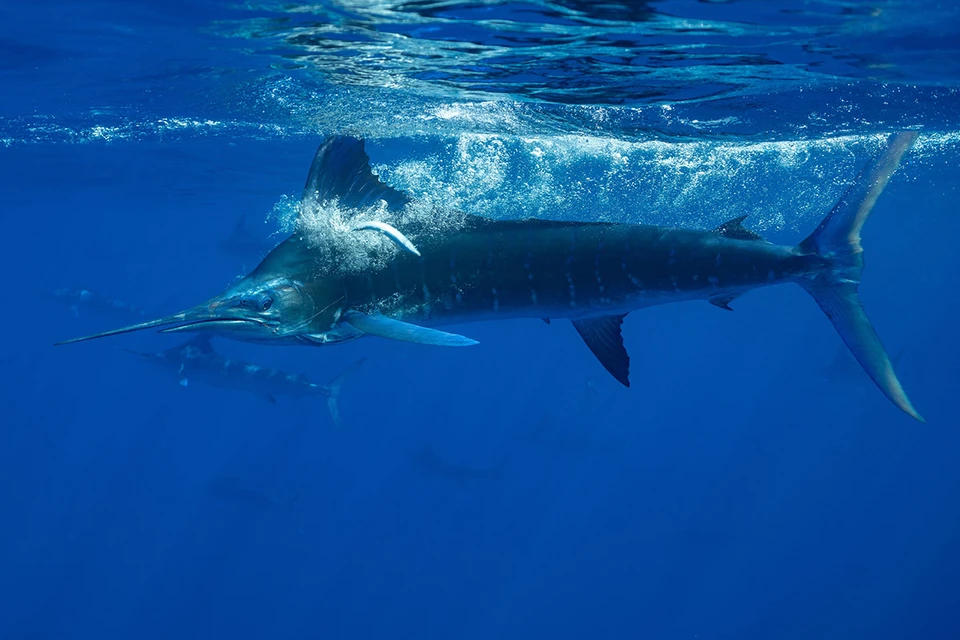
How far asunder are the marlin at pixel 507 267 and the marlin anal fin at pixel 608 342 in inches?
5.3

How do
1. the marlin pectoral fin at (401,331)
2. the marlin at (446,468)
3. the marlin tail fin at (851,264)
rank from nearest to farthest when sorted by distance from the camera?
1. the marlin pectoral fin at (401,331)
2. the marlin tail fin at (851,264)
3. the marlin at (446,468)

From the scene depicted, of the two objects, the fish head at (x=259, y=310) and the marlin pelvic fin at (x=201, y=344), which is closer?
the fish head at (x=259, y=310)

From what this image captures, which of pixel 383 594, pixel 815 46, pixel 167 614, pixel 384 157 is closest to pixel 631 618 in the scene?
pixel 383 594

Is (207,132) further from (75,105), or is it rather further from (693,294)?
(693,294)

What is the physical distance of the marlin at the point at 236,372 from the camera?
16188 millimetres

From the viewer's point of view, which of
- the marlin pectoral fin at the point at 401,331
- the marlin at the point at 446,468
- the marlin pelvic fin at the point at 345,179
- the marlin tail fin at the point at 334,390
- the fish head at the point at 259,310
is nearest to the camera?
the marlin pectoral fin at the point at 401,331

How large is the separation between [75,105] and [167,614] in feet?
56.2

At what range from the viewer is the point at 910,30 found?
7980 millimetres

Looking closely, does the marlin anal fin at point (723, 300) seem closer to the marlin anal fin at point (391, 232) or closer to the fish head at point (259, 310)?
the marlin anal fin at point (391, 232)

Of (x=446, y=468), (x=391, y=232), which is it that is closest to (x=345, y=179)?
(x=391, y=232)

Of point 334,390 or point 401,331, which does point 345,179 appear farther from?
point 334,390

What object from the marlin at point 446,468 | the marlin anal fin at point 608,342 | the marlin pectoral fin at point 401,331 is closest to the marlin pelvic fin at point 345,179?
the marlin pectoral fin at point 401,331

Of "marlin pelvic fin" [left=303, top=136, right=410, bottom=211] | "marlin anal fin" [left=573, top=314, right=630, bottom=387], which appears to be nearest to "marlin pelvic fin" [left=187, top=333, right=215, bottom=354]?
"marlin pelvic fin" [left=303, top=136, right=410, bottom=211]

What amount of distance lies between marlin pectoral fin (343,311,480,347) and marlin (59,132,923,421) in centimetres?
6
